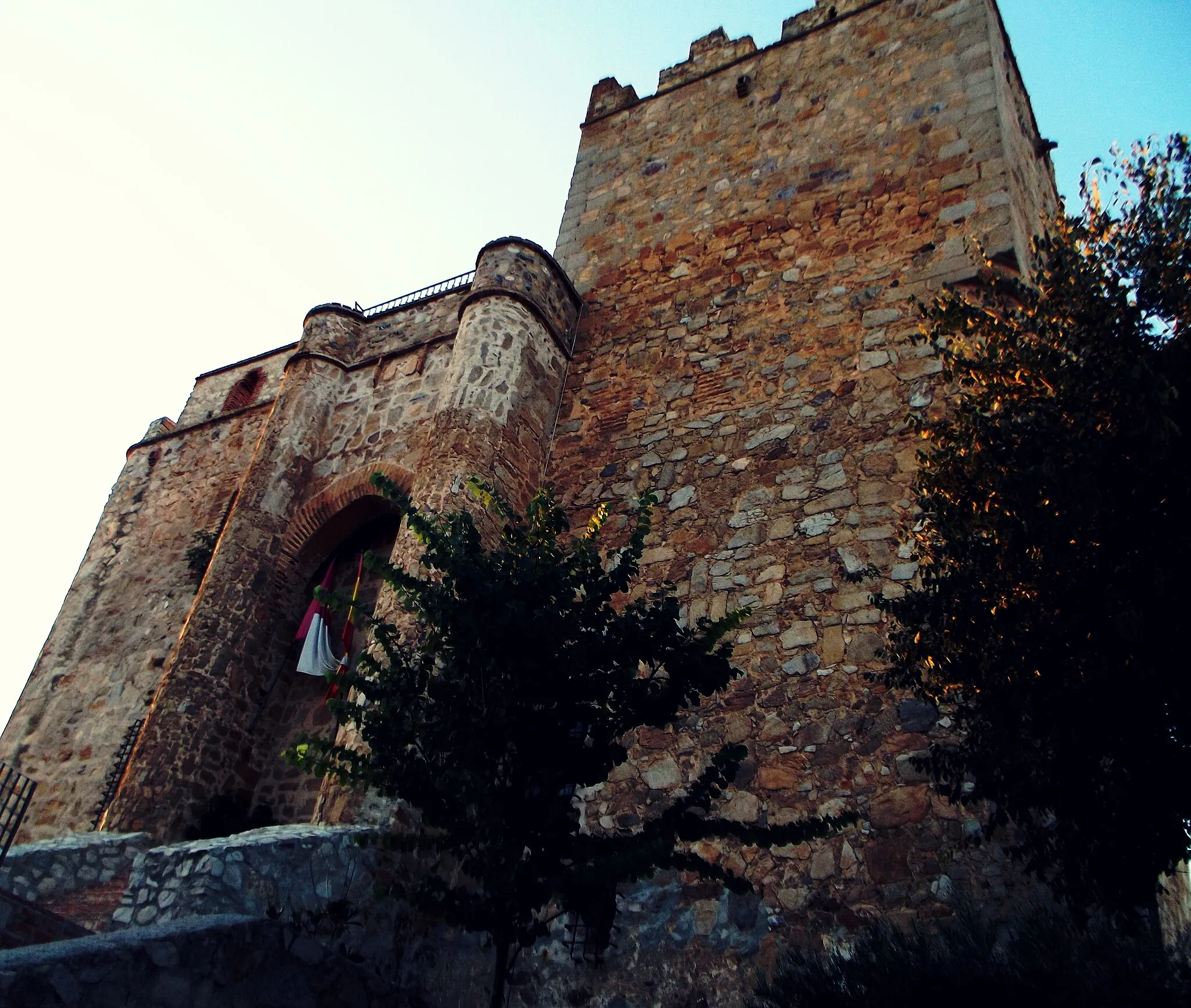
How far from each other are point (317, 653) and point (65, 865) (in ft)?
8.93

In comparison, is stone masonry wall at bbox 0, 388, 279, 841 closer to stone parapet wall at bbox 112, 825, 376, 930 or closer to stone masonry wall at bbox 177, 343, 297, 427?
stone masonry wall at bbox 177, 343, 297, 427

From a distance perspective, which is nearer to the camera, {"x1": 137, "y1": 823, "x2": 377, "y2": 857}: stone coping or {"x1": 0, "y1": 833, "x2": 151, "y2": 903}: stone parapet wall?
{"x1": 137, "y1": 823, "x2": 377, "y2": 857}: stone coping

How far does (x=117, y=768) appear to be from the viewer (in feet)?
34.7

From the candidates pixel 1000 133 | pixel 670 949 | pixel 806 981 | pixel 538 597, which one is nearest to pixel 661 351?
pixel 1000 133

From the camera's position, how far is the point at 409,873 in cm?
A: 690

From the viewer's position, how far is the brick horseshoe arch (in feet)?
33.3

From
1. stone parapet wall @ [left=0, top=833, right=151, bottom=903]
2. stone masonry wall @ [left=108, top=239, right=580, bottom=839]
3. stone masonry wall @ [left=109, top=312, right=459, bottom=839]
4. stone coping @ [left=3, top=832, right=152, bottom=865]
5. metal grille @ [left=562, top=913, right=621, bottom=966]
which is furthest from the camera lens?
stone masonry wall @ [left=108, top=239, right=580, bottom=839]

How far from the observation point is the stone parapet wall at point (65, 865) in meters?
7.36

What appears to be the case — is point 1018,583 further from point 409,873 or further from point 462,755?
point 409,873

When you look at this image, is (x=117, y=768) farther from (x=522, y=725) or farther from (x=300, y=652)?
(x=522, y=725)

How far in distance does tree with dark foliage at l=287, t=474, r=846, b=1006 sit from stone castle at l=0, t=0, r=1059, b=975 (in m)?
1.54

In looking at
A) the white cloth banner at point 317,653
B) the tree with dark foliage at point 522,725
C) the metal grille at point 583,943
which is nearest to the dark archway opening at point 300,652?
the white cloth banner at point 317,653

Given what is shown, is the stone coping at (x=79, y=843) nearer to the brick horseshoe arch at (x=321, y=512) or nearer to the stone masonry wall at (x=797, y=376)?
the brick horseshoe arch at (x=321, y=512)

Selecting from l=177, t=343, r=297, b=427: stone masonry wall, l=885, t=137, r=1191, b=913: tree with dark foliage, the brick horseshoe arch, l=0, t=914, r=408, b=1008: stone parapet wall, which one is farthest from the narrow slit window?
l=885, t=137, r=1191, b=913: tree with dark foliage
